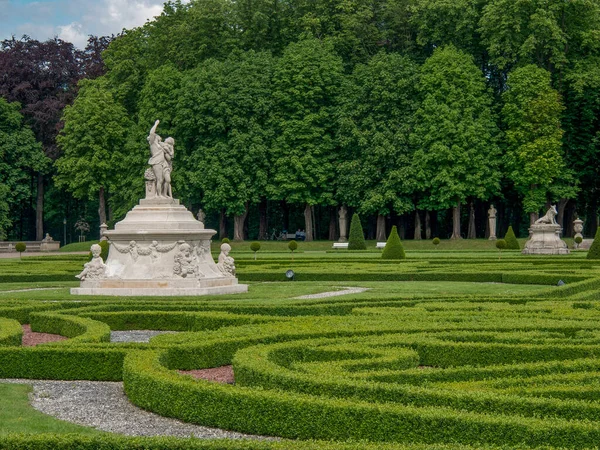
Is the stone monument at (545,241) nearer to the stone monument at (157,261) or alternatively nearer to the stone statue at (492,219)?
the stone statue at (492,219)

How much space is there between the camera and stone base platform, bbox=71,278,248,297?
2388 cm

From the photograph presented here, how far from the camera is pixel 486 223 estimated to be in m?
59.8

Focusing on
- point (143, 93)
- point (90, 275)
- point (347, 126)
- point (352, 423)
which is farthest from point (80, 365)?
point (143, 93)

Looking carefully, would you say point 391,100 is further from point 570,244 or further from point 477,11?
point 570,244

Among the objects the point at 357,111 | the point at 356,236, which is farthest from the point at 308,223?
the point at 356,236

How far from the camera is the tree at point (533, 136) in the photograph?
174 ft

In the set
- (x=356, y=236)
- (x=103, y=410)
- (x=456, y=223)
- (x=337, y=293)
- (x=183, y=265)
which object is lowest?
(x=103, y=410)

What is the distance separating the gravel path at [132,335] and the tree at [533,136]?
126ft

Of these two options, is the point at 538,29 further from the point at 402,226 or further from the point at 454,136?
the point at 402,226

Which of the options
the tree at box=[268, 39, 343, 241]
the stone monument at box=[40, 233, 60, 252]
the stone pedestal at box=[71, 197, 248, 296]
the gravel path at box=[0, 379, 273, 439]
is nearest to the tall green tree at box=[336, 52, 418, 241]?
the tree at box=[268, 39, 343, 241]

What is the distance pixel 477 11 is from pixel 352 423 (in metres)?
52.5

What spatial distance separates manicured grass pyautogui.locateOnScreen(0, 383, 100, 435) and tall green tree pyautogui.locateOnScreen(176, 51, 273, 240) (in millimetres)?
44011

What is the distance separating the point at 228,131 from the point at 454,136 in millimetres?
13212

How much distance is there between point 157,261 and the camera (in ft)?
80.5
